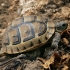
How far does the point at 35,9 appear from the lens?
592cm

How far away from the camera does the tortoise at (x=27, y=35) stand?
454 centimetres

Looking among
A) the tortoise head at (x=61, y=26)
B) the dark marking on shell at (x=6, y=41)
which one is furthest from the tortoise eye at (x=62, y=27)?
the dark marking on shell at (x=6, y=41)

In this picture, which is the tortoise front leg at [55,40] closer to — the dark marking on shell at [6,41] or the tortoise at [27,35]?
the tortoise at [27,35]

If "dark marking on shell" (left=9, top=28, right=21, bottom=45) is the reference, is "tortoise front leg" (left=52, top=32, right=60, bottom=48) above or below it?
below

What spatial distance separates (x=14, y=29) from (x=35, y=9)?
1409 mm

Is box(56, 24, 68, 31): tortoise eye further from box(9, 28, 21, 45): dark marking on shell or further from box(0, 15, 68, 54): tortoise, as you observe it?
box(9, 28, 21, 45): dark marking on shell

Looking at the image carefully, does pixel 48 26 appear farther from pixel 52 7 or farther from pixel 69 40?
pixel 52 7

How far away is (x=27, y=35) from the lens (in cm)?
456

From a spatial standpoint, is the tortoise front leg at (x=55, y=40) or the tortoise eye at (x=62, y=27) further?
the tortoise eye at (x=62, y=27)

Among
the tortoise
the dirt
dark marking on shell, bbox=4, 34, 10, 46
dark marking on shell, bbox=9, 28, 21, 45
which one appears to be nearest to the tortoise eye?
the tortoise

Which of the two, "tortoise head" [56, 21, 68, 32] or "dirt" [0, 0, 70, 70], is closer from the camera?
"dirt" [0, 0, 70, 70]

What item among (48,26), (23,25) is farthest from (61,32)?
(23,25)

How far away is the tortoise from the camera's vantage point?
14.9ft

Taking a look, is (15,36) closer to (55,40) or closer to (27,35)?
(27,35)
